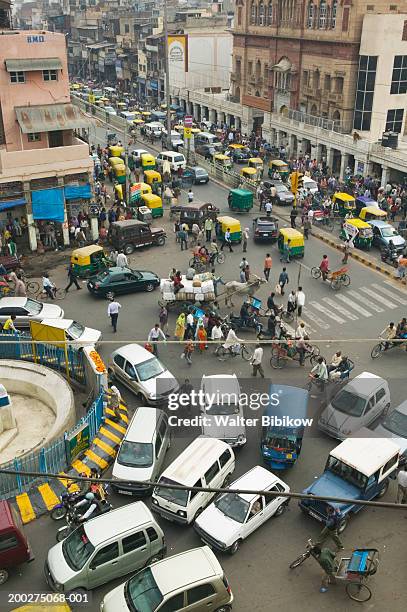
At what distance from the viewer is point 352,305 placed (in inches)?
1006

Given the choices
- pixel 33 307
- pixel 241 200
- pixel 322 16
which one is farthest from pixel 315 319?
pixel 322 16

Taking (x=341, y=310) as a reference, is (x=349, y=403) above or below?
above

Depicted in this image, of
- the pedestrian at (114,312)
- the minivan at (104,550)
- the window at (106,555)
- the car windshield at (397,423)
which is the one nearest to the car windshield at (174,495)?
the minivan at (104,550)

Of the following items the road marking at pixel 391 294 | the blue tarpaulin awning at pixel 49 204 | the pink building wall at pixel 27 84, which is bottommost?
the road marking at pixel 391 294

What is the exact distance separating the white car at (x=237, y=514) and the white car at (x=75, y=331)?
816cm

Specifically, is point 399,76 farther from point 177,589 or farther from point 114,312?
point 177,589

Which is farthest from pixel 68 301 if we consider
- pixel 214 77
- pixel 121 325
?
pixel 214 77

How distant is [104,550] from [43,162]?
72.7ft

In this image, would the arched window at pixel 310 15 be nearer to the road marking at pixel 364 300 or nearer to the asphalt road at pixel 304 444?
the asphalt road at pixel 304 444

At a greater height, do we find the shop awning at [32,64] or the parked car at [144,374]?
the shop awning at [32,64]

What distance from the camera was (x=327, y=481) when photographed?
14453 mm

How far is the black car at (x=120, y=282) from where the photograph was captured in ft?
83.8

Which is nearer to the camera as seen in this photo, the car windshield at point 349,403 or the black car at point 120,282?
the car windshield at point 349,403

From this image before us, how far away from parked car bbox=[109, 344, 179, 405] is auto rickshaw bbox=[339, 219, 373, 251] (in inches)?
651
